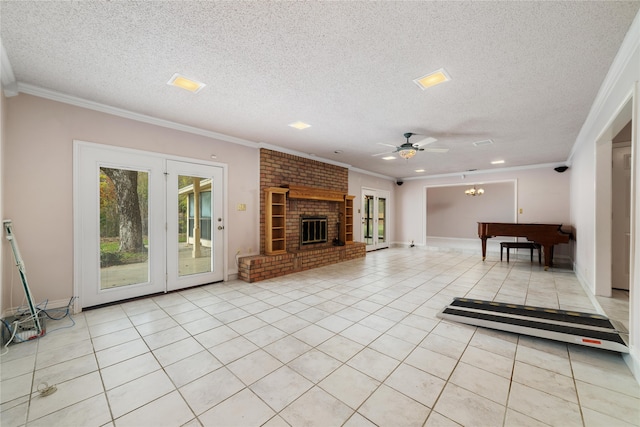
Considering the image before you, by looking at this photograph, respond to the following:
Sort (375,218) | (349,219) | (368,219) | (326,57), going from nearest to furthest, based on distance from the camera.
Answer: (326,57) < (349,219) < (368,219) < (375,218)

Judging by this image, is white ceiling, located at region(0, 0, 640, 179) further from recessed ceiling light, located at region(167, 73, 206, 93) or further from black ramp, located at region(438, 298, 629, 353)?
black ramp, located at region(438, 298, 629, 353)

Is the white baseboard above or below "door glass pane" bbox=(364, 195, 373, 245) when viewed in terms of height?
below

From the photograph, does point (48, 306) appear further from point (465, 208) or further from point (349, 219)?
point (465, 208)

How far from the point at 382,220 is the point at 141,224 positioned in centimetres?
753

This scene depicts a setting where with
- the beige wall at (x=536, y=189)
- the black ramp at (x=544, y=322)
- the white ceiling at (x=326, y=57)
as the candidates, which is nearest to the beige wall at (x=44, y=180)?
the white ceiling at (x=326, y=57)

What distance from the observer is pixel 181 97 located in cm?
315

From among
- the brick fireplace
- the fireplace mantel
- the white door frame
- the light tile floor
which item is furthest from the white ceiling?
the white door frame

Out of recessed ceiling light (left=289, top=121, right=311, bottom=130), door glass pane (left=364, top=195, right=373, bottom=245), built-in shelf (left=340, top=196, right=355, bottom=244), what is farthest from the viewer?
door glass pane (left=364, top=195, right=373, bottom=245)

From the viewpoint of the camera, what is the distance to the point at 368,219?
870 cm

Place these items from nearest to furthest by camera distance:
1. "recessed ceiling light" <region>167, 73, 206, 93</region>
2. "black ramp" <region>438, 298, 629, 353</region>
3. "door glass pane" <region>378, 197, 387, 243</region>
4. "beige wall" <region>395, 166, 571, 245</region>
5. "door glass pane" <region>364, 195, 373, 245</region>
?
"black ramp" <region>438, 298, 629, 353</region>
"recessed ceiling light" <region>167, 73, 206, 93</region>
"beige wall" <region>395, 166, 571, 245</region>
"door glass pane" <region>364, 195, 373, 245</region>
"door glass pane" <region>378, 197, 387, 243</region>

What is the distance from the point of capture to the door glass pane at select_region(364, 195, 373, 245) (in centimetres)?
853

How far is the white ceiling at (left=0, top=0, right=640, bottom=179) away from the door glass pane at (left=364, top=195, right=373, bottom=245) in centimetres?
470

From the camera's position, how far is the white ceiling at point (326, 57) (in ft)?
6.00

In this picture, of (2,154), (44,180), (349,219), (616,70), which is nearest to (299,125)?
(44,180)
